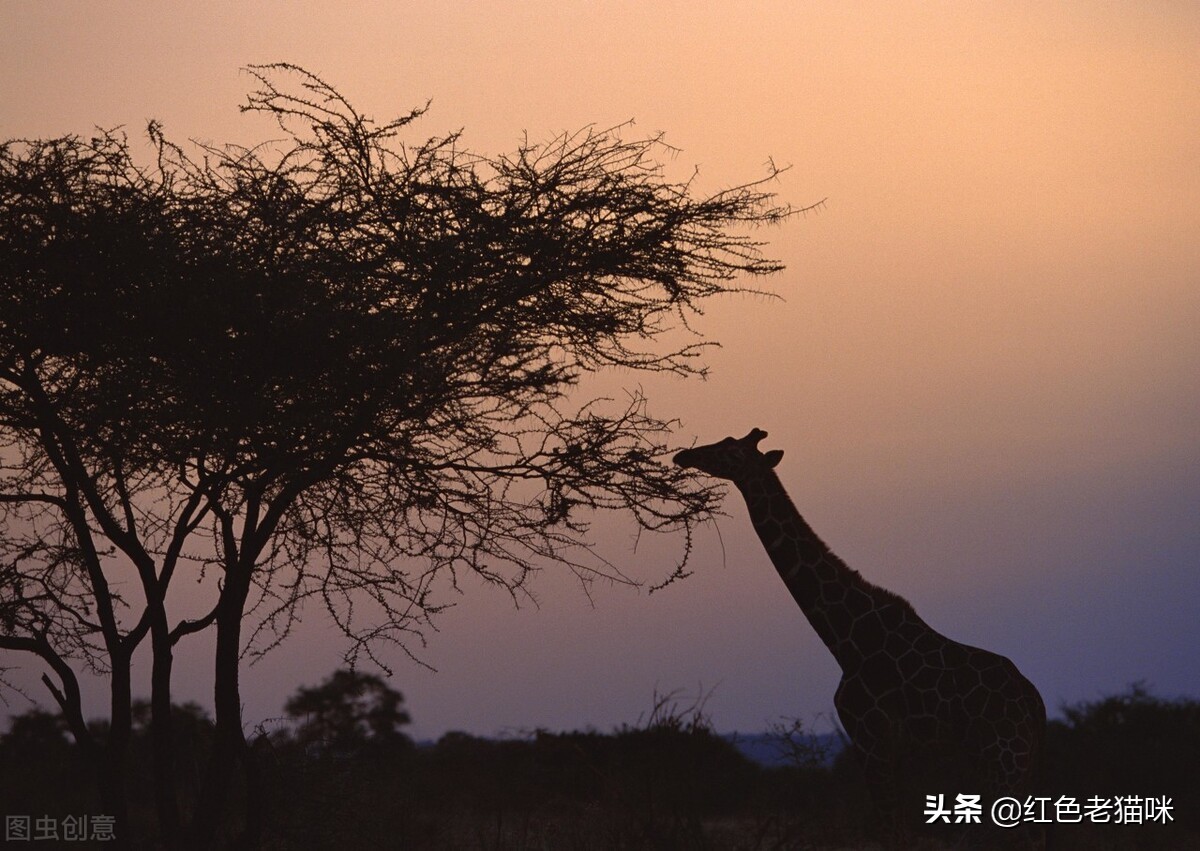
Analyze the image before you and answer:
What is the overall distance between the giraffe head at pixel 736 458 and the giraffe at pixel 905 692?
0.8 inches

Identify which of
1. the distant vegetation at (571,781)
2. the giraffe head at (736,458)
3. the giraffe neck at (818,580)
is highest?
the giraffe head at (736,458)

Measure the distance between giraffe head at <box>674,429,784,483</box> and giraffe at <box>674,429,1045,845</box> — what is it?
21mm

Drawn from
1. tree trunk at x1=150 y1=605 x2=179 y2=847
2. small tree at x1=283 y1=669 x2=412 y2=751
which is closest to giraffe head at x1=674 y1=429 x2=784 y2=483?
tree trunk at x1=150 y1=605 x2=179 y2=847

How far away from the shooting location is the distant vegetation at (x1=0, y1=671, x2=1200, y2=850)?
7316 millimetres

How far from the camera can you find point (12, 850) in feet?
44.2

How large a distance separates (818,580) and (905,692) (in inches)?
47.3

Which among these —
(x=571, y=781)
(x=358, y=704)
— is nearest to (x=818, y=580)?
(x=571, y=781)

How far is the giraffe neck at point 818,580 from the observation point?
10.7 metres

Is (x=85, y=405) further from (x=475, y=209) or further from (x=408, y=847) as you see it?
(x=408, y=847)

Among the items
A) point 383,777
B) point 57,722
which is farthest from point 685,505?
point 57,722

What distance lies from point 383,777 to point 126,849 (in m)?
4.27

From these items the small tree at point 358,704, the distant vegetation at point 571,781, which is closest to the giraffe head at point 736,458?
the distant vegetation at point 571,781

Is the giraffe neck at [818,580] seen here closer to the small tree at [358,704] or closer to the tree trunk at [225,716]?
the tree trunk at [225,716]

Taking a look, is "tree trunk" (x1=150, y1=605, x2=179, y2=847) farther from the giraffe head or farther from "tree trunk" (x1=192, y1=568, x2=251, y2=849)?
the giraffe head
